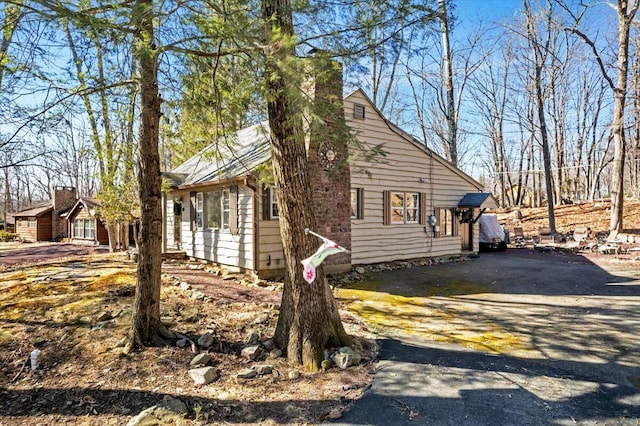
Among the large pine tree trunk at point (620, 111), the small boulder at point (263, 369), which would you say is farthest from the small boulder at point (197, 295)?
the large pine tree trunk at point (620, 111)

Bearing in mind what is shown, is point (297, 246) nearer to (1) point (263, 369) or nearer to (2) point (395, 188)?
(1) point (263, 369)

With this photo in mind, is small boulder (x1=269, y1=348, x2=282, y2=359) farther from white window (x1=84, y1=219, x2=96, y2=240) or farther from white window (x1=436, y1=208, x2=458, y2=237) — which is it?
white window (x1=84, y1=219, x2=96, y2=240)

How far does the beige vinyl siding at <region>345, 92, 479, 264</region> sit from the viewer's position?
1048 centimetres

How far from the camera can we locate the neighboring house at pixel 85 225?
22.5 m

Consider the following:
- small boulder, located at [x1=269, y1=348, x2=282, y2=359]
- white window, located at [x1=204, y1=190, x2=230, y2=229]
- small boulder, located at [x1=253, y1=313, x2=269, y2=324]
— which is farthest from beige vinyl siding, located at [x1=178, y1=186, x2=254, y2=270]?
small boulder, located at [x1=269, y1=348, x2=282, y2=359]

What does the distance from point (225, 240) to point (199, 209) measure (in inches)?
78.7

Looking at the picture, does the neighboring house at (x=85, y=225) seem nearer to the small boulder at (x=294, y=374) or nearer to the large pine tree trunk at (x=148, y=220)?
the large pine tree trunk at (x=148, y=220)

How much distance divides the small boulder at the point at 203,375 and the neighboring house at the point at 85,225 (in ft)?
67.3

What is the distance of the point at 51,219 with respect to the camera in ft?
91.0

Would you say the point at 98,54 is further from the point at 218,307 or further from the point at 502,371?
the point at 502,371

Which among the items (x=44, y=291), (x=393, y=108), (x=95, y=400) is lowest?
(x=95, y=400)

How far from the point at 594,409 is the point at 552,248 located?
1362cm

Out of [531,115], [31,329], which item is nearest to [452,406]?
[31,329]

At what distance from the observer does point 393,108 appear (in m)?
23.0
